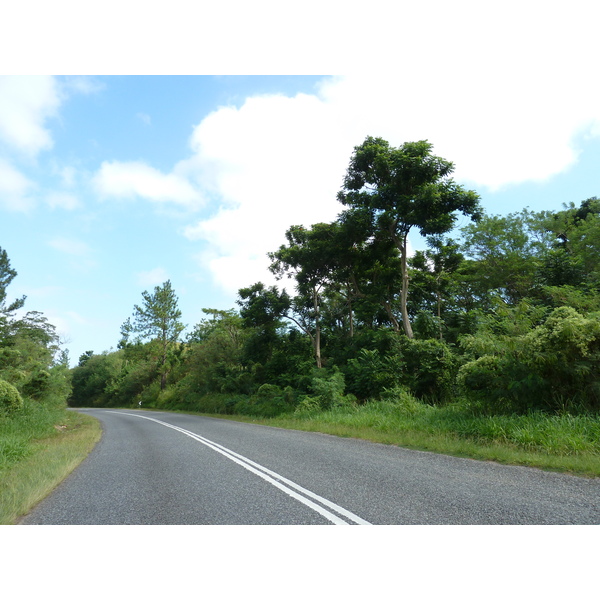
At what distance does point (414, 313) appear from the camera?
25.2m

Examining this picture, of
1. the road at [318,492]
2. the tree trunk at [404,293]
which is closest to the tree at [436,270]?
the tree trunk at [404,293]

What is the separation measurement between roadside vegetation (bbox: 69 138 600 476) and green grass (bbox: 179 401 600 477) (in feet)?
0.16

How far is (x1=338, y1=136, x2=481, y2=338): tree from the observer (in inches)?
731

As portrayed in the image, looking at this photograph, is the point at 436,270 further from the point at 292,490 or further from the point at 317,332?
the point at 292,490

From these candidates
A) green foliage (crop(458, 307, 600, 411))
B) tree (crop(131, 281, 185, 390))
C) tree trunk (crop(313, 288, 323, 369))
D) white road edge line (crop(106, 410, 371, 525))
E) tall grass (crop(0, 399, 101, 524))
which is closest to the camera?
white road edge line (crop(106, 410, 371, 525))

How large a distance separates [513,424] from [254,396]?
62.3ft

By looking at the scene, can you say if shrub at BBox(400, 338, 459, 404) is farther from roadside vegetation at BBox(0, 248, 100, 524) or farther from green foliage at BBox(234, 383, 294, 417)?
roadside vegetation at BBox(0, 248, 100, 524)

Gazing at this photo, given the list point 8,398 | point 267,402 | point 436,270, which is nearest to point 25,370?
point 8,398

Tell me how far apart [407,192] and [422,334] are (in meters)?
7.62

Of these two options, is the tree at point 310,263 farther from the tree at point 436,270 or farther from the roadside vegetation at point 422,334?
the tree at point 436,270

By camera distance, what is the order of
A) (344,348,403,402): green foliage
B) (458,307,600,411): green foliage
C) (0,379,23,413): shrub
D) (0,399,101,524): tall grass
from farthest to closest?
(344,348,403,402): green foliage → (0,379,23,413): shrub → (458,307,600,411): green foliage → (0,399,101,524): tall grass

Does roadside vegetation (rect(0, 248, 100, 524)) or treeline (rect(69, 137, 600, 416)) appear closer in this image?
roadside vegetation (rect(0, 248, 100, 524))

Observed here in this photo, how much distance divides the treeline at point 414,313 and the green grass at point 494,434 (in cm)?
97

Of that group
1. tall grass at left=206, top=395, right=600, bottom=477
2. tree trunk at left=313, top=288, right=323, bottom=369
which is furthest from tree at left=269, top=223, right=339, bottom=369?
tall grass at left=206, top=395, right=600, bottom=477
